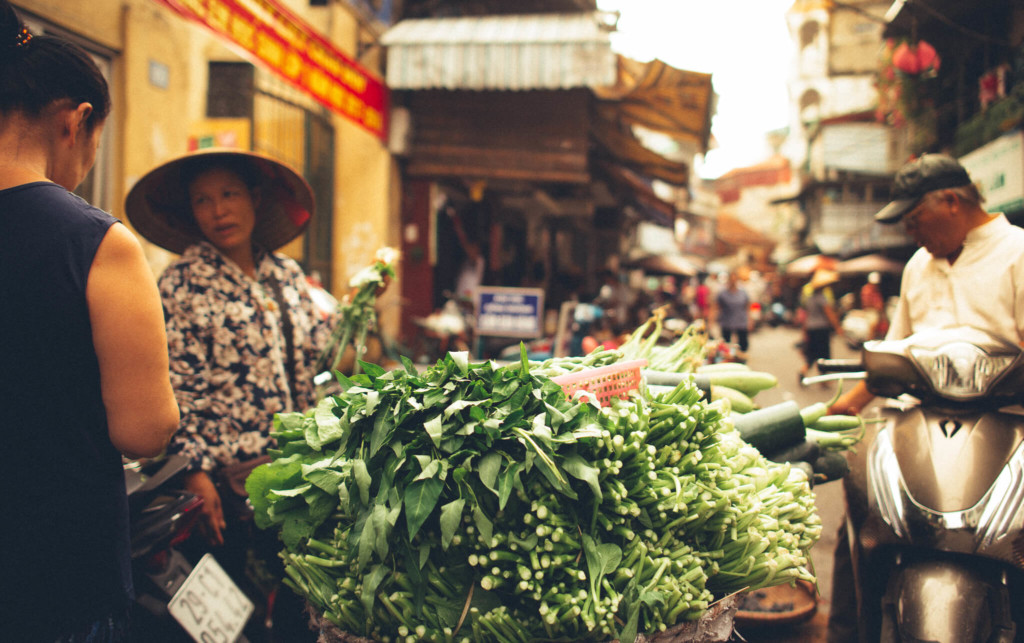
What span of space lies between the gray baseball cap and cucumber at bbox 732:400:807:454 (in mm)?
895

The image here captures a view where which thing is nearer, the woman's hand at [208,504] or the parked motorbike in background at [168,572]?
the parked motorbike in background at [168,572]

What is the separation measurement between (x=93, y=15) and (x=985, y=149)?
506 inches

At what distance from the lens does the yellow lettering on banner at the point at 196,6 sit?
13.2ft

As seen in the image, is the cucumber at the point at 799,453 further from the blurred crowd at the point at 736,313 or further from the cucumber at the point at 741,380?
the blurred crowd at the point at 736,313

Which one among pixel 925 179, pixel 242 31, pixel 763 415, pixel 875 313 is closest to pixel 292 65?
Result: pixel 242 31

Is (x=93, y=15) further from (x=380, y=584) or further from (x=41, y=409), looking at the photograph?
(x=380, y=584)

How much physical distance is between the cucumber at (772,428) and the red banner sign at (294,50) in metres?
3.94

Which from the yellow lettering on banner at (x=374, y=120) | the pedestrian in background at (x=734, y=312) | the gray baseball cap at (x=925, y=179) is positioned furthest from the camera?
the pedestrian in background at (x=734, y=312)

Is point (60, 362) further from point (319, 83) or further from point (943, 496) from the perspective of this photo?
point (319, 83)

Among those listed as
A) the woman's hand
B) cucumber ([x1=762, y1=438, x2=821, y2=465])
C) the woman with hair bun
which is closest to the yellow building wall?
the woman's hand

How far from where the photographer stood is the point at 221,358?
93.7 inches

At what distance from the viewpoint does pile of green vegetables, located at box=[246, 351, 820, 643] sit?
1323mm

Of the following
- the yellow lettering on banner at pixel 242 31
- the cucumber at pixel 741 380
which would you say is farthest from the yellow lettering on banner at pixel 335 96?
the cucumber at pixel 741 380

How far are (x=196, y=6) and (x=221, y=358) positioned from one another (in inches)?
112
